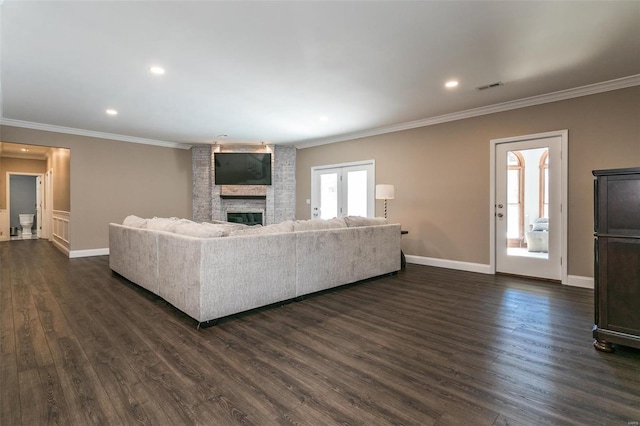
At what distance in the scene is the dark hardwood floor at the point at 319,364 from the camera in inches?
59.7

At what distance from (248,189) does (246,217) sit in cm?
71

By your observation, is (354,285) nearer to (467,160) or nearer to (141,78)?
(467,160)

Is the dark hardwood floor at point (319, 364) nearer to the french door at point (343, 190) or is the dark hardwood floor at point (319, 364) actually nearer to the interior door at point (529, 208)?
the interior door at point (529, 208)

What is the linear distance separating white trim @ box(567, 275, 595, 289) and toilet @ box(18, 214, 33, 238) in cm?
1366

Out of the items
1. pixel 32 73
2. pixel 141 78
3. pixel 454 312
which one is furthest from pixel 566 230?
pixel 32 73

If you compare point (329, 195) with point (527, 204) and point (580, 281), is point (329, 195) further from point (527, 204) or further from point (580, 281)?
point (580, 281)

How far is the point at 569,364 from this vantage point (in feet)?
6.47

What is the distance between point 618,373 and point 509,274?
2.79 m

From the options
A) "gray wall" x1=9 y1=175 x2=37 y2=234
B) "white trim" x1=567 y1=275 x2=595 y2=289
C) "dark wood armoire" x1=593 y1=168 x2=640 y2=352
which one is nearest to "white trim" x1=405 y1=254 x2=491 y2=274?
"white trim" x1=567 y1=275 x2=595 y2=289

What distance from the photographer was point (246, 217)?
7617 millimetres

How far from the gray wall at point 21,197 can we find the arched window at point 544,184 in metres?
14.0

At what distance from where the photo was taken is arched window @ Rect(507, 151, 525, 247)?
433 centimetres

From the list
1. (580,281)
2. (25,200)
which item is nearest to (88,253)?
(25,200)

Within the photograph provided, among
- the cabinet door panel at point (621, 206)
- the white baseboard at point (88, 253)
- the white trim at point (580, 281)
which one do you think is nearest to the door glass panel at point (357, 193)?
the white trim at point (580, 281)
